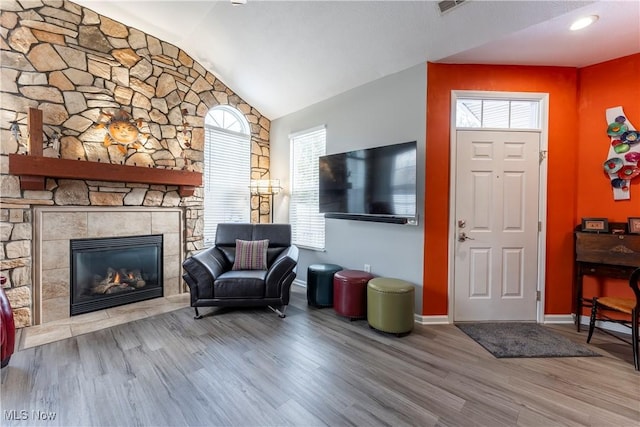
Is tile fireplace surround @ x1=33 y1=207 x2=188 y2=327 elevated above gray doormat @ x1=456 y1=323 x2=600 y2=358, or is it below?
above

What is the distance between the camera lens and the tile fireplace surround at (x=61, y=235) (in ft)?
9.34

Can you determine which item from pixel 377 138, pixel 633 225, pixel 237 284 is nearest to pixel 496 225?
pixel 633 225

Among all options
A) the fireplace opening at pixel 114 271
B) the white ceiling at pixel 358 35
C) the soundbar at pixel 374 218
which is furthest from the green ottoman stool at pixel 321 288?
the white ceiling at pixel 358 35

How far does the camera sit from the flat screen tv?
2.84 m

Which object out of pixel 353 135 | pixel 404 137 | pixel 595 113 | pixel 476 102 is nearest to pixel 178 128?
pixel 353 135

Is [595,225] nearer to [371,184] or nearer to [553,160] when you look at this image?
[553,160]

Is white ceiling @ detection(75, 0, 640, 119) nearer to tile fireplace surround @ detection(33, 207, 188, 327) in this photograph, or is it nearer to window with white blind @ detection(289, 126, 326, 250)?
window with white blind @ detection(289, 126, 326, 250)

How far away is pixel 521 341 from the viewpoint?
2.53 m

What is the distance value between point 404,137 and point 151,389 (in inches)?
125

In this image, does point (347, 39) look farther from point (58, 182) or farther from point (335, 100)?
point (58, 182)

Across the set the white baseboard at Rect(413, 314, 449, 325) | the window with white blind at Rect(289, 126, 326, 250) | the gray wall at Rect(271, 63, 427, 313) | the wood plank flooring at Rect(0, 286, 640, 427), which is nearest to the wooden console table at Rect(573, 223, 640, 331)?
the wood plank flooring at Rect(0, 286, 640, 427)

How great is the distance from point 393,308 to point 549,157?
7.68 ft

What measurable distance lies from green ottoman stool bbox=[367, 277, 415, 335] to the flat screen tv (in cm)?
72

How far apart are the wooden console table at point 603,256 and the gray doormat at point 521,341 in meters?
0.43
